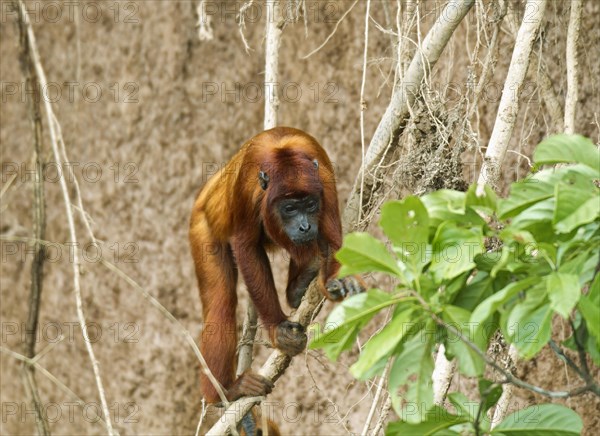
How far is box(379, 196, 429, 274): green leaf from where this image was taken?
2902mm

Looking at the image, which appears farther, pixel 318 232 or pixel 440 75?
pixel 440 75

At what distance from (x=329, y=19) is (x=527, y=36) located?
3.67 meters

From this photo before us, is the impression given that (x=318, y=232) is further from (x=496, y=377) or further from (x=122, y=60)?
(x=122, y=60)

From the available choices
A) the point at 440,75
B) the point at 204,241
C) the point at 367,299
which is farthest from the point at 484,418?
the point at 440,75

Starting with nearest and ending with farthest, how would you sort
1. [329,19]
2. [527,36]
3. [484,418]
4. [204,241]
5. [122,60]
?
1. [484,418]
2. [527,36]
3. [204,241]
4. [329,19]
5. [122,60]

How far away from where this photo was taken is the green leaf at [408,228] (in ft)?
9.52

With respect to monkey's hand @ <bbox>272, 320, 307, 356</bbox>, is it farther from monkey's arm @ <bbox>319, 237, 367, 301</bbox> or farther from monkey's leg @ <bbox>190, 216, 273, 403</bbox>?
monkey's leg @ <bbox>190, 216, 273, 403</bbox>

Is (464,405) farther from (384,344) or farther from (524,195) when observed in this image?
(524,195)

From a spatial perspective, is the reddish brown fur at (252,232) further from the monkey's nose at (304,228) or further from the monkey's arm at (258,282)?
the monkey's nose at (304,228)

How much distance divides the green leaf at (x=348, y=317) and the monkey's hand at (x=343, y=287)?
7.41 feet

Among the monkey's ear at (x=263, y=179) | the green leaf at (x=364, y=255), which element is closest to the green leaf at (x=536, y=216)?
the green leaf at (x=364, y=255)

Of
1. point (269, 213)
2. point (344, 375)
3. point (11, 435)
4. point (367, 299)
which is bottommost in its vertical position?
point (11, 435)

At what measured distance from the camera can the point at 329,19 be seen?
870 cm

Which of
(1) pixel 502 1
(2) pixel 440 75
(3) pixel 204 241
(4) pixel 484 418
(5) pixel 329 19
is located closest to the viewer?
(4) pixel 484 418
